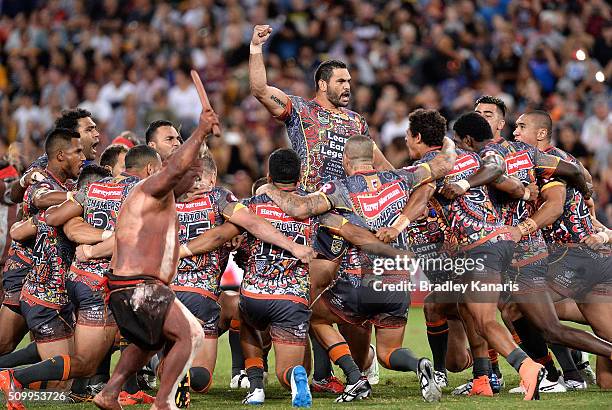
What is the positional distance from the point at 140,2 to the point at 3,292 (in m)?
14.1

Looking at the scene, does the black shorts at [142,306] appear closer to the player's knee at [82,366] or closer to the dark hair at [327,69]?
the player's knee at [82,366]

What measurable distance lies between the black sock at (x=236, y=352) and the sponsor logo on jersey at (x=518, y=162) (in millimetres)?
3305

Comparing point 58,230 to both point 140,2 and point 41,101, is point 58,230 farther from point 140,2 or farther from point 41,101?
A: point 140,2

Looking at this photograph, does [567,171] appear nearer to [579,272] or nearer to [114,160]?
[579,272]

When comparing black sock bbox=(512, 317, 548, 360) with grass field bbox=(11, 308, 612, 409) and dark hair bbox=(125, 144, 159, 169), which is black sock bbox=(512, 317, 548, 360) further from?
dark hair bbox=(125, 144, 159, 169)

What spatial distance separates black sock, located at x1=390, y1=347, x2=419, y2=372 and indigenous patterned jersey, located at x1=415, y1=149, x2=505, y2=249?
1.31 metres

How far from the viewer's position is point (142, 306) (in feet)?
27.0

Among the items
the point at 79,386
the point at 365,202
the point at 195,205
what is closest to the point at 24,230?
the point at 79,386

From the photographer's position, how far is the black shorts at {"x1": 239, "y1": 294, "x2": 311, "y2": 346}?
977 cm

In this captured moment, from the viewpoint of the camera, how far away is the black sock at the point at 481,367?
10312 millimetres

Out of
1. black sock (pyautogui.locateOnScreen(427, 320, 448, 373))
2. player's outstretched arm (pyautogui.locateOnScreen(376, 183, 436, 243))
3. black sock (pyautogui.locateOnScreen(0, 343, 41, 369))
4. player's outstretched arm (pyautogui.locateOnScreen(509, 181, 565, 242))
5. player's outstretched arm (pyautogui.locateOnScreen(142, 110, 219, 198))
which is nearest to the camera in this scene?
player's outstretched arm (pyautogui.locateOnScreen(142, 110, 219, 198))

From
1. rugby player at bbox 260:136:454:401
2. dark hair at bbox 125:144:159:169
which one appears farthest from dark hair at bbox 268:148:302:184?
dark hair at bbox 125:144:159:169

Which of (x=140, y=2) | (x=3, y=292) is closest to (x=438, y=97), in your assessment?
(x=140, y=2)

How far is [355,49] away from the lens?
2161 centimetres
